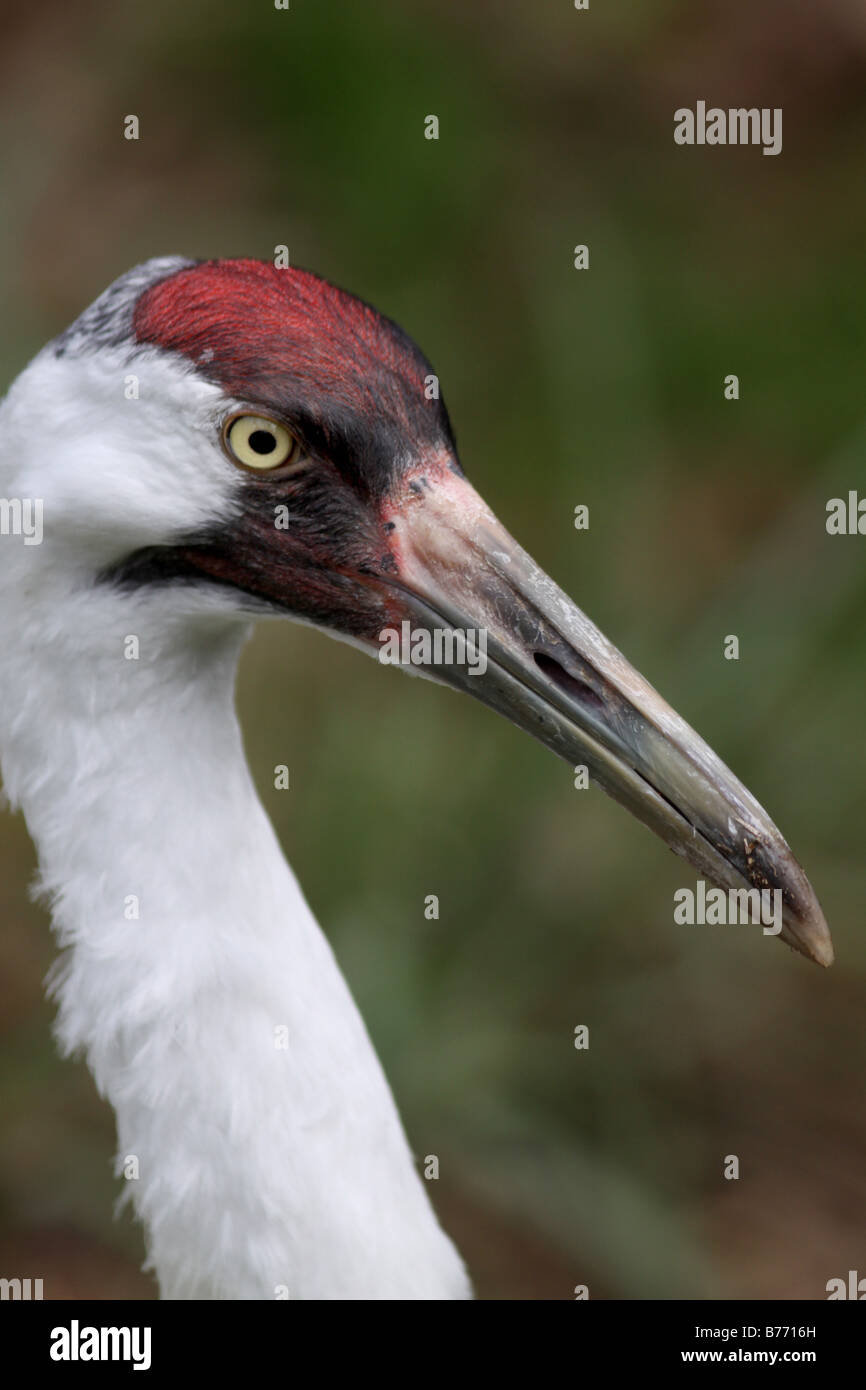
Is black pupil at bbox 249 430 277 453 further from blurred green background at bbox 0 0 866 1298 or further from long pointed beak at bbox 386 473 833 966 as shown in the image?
blurred green background at bbox 0 0 866 1298

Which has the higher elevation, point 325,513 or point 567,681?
point 325,513

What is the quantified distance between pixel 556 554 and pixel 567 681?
327cm

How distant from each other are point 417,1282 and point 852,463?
3.48 m

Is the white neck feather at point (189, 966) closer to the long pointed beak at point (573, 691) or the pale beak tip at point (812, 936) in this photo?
the long pointed beak at point (573, 691)

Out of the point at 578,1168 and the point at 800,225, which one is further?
the point at 800,225

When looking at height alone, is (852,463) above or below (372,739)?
Answer: above

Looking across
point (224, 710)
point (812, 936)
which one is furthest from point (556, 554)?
point (812, 936)

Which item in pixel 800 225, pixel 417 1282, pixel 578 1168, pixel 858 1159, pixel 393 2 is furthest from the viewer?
pixel 800 225

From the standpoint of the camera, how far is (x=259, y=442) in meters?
2.20

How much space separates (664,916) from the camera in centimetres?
466

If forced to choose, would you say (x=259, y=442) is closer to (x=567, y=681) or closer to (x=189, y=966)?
(x=567, y=681)

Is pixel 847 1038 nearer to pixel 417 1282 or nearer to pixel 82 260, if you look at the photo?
pixel 417 1282

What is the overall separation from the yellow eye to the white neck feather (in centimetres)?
26

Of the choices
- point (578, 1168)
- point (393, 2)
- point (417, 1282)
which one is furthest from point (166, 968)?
point (393, 2)
